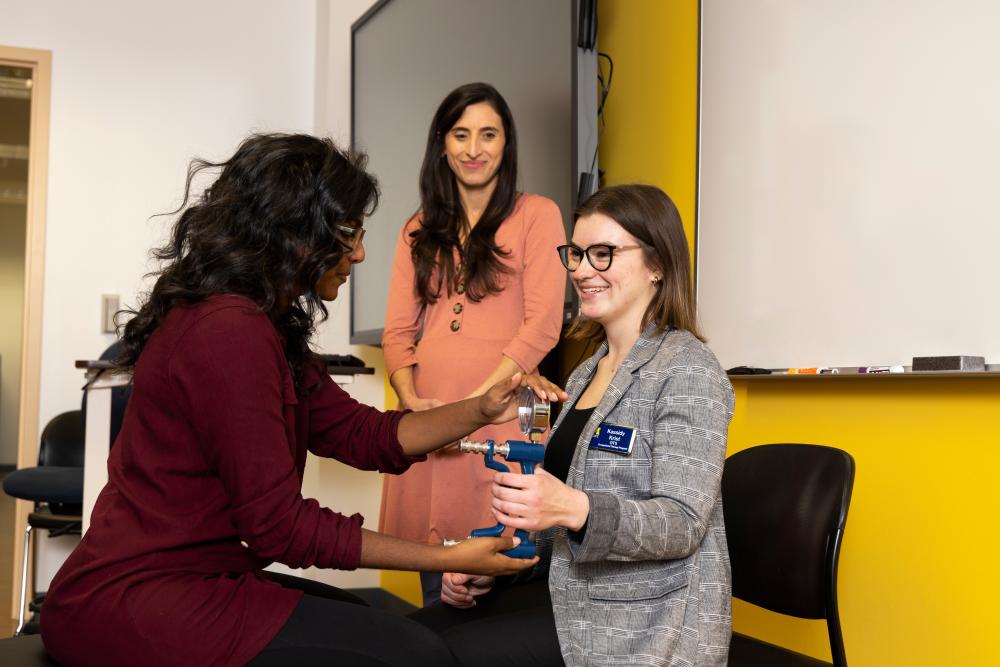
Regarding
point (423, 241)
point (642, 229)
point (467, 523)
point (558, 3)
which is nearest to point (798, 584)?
point (642, 229)

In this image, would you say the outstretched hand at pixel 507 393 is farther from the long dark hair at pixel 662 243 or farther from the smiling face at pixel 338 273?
the smiling face at pixel 338 273

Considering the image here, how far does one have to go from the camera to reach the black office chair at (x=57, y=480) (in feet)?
12.0

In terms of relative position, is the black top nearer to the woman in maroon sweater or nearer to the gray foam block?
the woman in maroon sweater

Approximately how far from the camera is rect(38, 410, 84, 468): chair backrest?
4293mm

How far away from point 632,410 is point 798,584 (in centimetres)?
45

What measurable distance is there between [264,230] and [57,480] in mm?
2781

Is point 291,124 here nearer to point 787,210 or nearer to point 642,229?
point 787,210

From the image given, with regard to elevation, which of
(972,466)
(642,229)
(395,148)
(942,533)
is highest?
(395,148)

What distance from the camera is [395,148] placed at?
424 cm

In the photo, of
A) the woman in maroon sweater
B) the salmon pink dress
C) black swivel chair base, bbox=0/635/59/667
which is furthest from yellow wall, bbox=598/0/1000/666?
black swivel chair base, bbox=0/635/59/667

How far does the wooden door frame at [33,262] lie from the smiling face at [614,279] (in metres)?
3.85

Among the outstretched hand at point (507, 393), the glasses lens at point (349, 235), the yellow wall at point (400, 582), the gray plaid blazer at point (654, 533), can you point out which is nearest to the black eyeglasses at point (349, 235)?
the glasses lens at point (349, 235)

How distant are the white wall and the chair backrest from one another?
0.44m

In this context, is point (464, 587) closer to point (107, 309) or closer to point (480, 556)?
point (480, 556)
